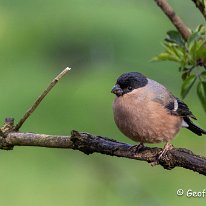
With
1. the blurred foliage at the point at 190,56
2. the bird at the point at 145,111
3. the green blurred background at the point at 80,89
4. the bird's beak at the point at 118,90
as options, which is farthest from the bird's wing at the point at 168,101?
the green blurred background at the point at 80,89

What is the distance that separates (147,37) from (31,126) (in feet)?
9.29

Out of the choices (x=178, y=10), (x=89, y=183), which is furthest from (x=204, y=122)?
(x=178, y=10)

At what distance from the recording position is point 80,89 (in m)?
6.79

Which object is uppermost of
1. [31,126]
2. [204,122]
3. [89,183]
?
[31,126]

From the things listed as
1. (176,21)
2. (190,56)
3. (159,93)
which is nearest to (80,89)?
(159,93)

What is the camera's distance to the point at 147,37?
8.65 meters

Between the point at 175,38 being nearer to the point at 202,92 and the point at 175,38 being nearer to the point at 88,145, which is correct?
the point at 202,92

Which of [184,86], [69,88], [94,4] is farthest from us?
[94,4]

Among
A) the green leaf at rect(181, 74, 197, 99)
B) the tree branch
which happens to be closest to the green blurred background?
the tree branch

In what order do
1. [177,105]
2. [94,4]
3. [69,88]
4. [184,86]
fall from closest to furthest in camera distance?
[184,86] < [177,105] < [69,88] < [94,4]

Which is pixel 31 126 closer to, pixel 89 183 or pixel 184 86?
pixel 89 183

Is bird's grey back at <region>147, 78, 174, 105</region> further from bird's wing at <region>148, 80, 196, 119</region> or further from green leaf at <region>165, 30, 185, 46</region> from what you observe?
green leaf at <region>165, 30, 185, 46</region>

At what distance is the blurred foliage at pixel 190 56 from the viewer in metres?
2.50

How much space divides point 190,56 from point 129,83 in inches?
24.6
